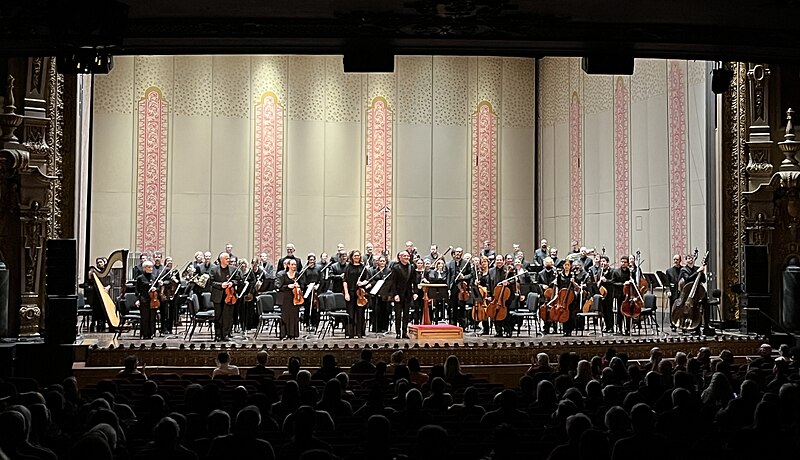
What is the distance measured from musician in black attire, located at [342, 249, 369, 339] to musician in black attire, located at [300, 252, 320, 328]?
48cm

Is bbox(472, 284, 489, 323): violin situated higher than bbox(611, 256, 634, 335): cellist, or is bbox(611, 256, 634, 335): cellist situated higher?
bbox(611, 256, 634, 335): cellist

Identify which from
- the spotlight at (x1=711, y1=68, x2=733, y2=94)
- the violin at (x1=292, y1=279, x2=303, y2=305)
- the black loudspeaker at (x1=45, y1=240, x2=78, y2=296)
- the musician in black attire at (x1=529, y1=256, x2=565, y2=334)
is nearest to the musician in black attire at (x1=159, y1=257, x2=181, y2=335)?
the black loudspeaker at (x1=45, y1=240, x2=78, y2=296)

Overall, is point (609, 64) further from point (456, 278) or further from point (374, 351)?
point (456, 278)

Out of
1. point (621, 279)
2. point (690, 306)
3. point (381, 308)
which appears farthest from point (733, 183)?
point (381, 308)

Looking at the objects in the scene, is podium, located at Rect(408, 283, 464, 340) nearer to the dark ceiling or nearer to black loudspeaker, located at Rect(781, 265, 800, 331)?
black loudspeaker, located at Rect(781, 265, 800, 331)

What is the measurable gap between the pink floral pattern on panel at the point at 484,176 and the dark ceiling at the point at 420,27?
37.8ft

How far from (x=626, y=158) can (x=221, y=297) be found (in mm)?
7976

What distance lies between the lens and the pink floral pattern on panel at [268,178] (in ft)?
56.1

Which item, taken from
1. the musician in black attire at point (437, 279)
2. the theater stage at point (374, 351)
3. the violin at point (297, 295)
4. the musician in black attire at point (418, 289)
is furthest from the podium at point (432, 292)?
the violin at point (297, 295)

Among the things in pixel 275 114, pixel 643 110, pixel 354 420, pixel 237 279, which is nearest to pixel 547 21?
pixel 354 420

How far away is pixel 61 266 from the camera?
10664mm

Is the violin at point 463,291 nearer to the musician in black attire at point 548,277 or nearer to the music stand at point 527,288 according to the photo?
the music stand at point 527,288

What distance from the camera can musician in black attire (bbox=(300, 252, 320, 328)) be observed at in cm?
1241

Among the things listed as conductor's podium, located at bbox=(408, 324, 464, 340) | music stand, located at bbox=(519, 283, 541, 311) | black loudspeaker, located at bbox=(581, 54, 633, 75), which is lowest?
conductor's podium, located at bbox=(408, 324, 464, 340)
